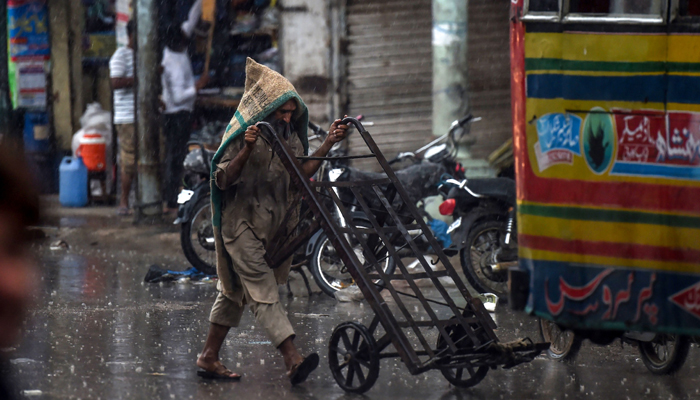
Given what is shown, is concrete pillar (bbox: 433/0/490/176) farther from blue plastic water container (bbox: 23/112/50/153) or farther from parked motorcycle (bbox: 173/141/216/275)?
blue plastic water container (bbox: 23/112/50/153)

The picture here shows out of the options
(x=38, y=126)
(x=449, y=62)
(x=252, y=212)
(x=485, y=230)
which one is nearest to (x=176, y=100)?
(x=38, y=126)

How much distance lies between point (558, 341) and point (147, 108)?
7.30 metres

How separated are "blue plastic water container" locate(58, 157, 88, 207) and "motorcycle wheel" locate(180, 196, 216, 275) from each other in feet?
17.6

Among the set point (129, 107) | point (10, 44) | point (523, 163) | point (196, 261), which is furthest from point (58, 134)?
point (523, 163)

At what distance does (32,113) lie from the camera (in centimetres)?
1546

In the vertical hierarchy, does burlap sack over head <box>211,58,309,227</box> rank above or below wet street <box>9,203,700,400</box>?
above

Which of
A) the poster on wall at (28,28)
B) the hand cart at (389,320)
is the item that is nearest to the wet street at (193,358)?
the hand cart at (389,320)

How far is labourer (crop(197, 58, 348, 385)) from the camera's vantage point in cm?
530

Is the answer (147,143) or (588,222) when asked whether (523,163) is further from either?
(147,143)

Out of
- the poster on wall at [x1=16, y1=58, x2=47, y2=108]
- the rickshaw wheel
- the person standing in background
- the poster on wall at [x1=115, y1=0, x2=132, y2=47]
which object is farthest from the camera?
the poster on wall at [x1=16, y1=58, x2=47, y2=108]

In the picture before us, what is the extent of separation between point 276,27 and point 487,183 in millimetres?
5421

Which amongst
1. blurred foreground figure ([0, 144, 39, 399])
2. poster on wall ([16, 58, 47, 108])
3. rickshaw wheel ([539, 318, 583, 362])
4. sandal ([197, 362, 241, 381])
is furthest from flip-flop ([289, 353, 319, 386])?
poster on wall ([16, 58, 47, 108])

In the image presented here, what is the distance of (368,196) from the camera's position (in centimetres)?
864

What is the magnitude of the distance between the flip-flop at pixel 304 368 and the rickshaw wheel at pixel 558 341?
5.45 feet
